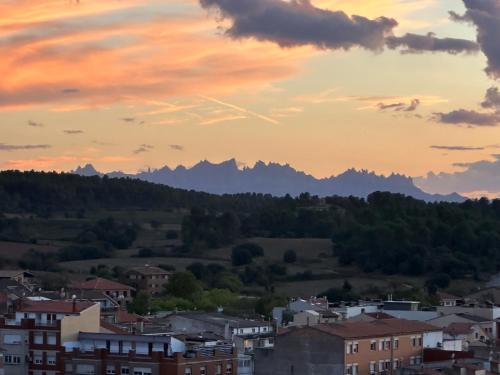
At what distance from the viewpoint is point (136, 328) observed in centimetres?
7438

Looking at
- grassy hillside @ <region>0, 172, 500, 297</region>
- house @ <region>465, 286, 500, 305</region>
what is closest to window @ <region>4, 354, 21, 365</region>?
house @ <region>465, 286, 500, 305</region>

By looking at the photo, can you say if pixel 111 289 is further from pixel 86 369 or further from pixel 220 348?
pixel 86 369

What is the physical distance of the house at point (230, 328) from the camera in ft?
240

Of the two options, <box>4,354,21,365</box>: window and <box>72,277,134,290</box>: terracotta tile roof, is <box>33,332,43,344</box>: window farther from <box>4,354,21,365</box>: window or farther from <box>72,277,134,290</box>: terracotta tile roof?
<box>72,277,134,290</box>: terracotta tile roof

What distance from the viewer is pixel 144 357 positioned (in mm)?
64250

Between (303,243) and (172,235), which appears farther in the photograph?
(172,235)

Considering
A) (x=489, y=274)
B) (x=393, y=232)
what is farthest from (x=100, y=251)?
(x=489, y=274)

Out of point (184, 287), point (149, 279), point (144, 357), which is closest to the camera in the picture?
point (144, 357)

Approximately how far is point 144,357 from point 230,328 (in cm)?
1359

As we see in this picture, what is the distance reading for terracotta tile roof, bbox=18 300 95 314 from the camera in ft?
228

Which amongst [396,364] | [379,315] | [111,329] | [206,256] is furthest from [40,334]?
[206,256]

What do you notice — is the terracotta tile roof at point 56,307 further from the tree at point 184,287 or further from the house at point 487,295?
the house at point 487,295

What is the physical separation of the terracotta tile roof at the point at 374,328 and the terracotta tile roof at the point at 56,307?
11890 mm

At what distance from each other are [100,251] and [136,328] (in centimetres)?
8834
